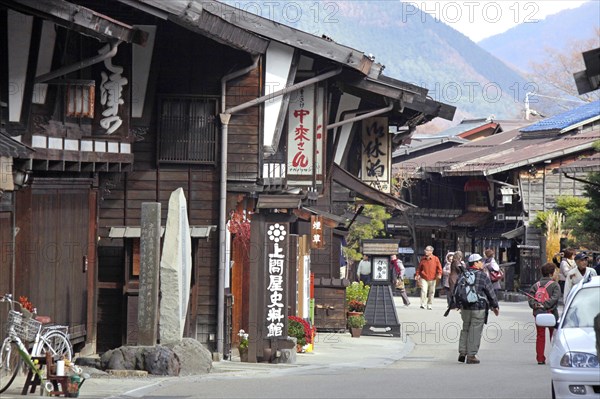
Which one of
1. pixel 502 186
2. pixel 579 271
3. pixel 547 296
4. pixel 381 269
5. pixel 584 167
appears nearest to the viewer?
pixel 547 296

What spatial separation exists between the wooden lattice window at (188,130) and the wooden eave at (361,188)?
776cm

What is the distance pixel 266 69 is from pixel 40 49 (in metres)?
4.80

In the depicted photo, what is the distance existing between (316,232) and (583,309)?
13662 millimetres

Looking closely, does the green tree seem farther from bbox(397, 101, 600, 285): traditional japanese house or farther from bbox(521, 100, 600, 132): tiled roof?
bbox(521, 100, 600, 132): tiled roof

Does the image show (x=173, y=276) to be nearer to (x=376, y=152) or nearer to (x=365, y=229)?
(x=376, y=152)

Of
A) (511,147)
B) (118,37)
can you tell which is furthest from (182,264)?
(511,147)

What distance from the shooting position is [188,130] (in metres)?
21.2

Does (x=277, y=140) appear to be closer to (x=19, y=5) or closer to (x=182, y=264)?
(x=182, y=264)

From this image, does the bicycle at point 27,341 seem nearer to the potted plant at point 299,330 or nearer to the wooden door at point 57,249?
the wooden door at point 57,249

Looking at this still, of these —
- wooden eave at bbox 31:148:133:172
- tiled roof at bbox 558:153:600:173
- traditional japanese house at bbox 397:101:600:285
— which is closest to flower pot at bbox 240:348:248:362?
wooden eave at bbox 31:148:133:172

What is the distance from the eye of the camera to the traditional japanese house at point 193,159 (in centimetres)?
1900

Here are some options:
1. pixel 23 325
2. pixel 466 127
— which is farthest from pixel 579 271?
pixel 466 127

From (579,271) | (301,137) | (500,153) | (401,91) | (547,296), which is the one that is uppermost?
(500,153)

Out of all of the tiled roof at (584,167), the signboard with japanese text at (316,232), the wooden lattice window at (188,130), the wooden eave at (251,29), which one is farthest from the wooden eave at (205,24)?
the tiled roof at (584,167)
